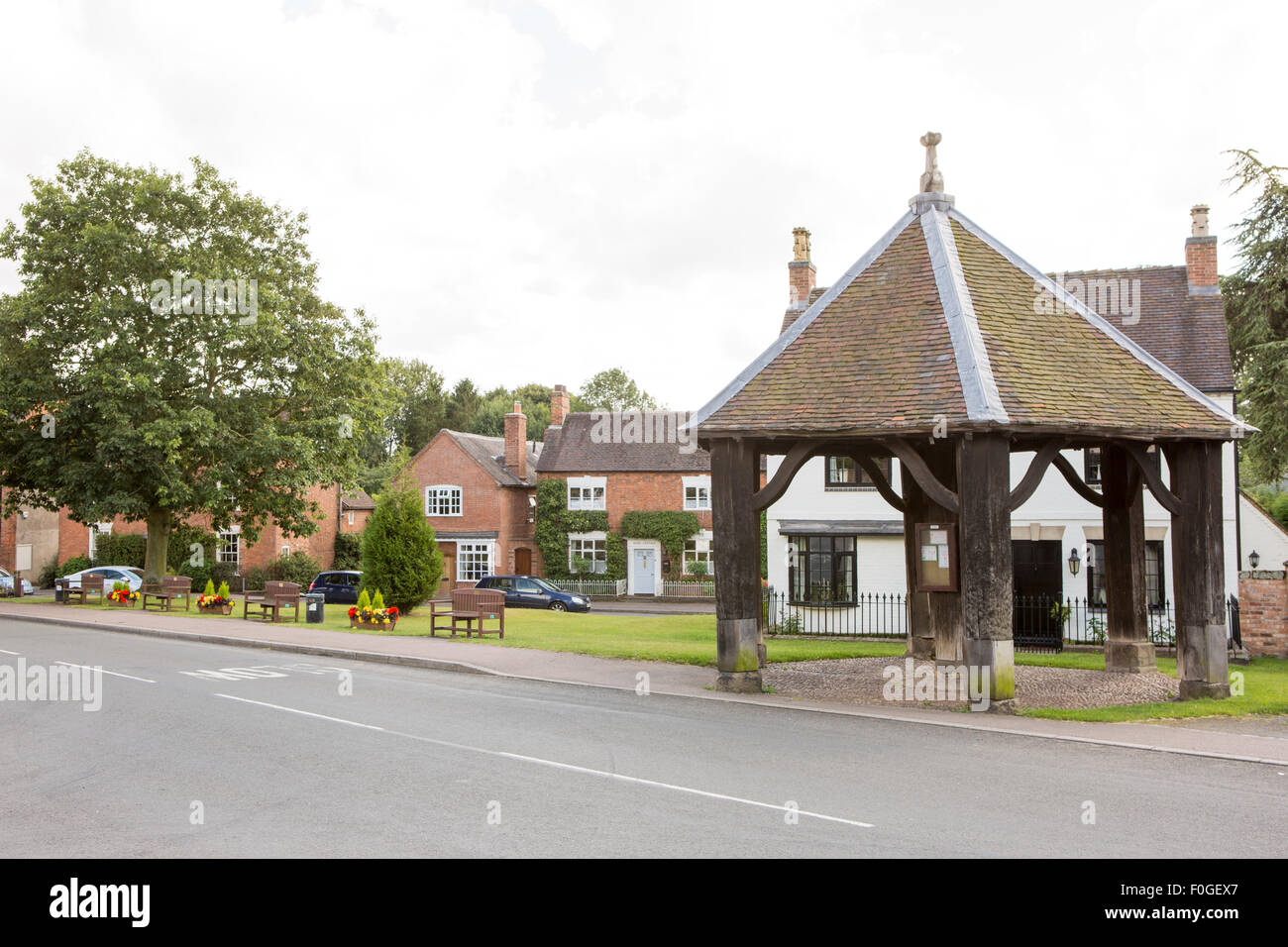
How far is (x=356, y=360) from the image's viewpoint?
35.0 m

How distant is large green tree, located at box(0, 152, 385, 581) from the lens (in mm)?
30578

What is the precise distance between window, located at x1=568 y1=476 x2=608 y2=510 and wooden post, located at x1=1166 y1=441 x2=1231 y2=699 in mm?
36553

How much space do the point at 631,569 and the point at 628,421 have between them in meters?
8.37

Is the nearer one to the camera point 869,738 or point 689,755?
point 689,755

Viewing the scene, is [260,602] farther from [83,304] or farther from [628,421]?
[628,421]

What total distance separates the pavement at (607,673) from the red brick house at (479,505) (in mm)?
21764

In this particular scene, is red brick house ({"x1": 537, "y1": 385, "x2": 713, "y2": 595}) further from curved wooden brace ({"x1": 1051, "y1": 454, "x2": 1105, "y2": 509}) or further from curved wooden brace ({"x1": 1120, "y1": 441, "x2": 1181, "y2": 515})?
curved wooden brace ({"x1": 1120, "y1": 441, "x2": 1181, "y2": 515})

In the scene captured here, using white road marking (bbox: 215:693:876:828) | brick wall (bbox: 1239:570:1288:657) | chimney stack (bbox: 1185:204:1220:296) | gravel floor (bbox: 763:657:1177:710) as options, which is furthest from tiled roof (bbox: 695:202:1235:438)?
chimney stack (bbox: 1185:204:1220:296)

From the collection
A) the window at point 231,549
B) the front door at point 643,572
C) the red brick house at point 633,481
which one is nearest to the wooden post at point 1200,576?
the red brick house at point 633,481
